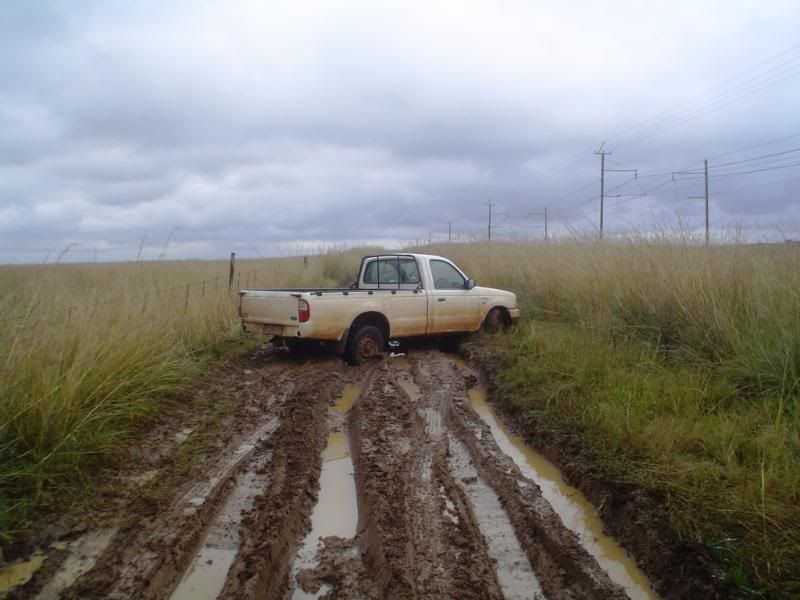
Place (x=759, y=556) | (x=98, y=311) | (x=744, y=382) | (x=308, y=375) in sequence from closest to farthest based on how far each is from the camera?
(x=759, y=556)
(x=744, y=382)
(x=98, y=311)
(x=308, y=375)

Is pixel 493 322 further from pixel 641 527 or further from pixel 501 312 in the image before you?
pixel 641 527

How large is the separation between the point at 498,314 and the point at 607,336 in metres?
3.16

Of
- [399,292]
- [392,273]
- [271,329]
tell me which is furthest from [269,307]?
[392,273]

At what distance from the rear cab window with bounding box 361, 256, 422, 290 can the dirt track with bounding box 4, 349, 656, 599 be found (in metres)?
4.15

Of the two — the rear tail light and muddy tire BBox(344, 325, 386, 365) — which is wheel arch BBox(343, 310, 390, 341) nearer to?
muddy tire BBox(344, 325, 386, 365)

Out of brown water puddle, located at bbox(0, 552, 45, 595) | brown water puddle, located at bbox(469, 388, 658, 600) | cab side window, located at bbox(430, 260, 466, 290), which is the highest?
cab side window, located at bbox(430, 260, 466, 290)

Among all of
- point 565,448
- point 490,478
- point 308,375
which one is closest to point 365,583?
point 490,478

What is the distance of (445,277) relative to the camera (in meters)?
10.6

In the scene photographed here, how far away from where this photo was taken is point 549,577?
346 cm

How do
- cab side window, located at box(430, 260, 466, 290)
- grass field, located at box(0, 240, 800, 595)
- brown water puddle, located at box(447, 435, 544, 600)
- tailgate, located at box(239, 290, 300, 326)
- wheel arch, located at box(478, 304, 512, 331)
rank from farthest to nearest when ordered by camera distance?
wheel arch, located at box(478, 304, 512, 331) < cab side window, located at box(430, 260, 466, 290) < tailgate, located at box(239, 290, 300, 326) < grass field, located at box(0, 240, 800, 595) < brown water puddle, located at box(447, 435, 544, 600)

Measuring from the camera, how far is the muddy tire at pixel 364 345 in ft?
29.9

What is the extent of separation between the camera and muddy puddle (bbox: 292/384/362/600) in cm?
359

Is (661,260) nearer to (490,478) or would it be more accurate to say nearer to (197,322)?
(490,478)

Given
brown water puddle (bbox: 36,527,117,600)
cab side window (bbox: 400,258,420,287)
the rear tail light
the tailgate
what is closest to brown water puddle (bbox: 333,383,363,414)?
the rear tail light
